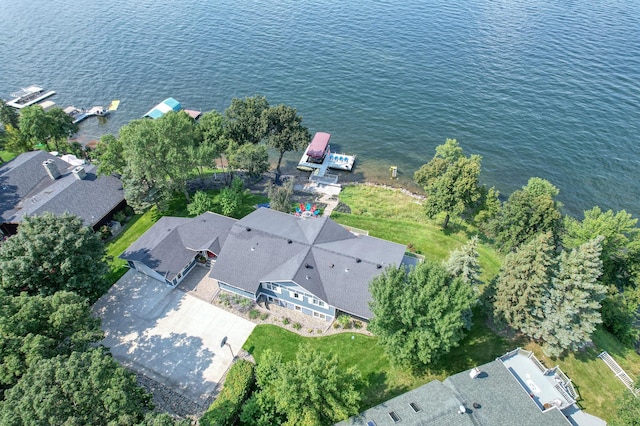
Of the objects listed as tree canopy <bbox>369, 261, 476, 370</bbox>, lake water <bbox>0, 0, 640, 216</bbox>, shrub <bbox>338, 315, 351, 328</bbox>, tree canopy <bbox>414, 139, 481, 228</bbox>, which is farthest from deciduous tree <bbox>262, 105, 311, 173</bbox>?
tree canopy <bbox>369, 261, 476, 370</bbox>

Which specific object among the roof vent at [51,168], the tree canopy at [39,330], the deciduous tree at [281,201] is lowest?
the roof vent at [51,168]

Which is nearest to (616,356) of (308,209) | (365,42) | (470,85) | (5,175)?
(308,209)

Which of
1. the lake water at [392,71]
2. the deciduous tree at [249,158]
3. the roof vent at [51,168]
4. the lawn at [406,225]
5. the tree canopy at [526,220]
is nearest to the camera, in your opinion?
the tree canopy at [526,220]

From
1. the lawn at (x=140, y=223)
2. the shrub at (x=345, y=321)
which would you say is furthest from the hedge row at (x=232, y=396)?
the lawn at (x=140, y=223)

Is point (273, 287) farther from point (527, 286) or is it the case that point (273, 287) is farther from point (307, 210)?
point (527, 286)

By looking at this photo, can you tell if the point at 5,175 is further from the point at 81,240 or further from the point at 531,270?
the point at 531,270

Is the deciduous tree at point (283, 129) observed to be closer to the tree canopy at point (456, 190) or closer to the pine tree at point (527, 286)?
the tree canopy at point (456, 190)

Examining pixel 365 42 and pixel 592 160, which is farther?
pixel 365 42

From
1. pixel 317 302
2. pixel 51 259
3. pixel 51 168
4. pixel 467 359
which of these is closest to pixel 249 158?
pixel 317 302
